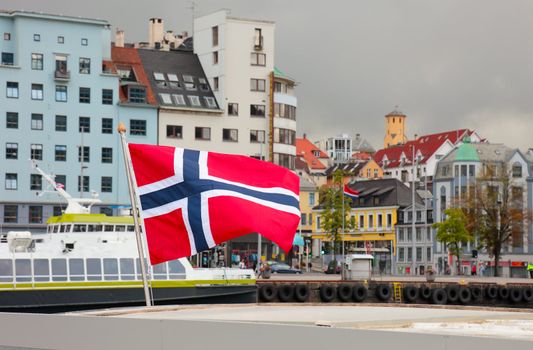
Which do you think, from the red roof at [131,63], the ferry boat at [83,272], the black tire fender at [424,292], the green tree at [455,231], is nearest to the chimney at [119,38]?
the red roof at [131,63]

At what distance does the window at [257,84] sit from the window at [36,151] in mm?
19794

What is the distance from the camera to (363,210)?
150 metres

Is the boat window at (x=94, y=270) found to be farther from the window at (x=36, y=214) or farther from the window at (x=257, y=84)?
the window at (x=257, y=84)

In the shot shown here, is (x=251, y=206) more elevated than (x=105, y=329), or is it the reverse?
(x=251, y=206)

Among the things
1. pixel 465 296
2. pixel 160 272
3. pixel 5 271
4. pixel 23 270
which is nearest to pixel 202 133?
pixel 465 296

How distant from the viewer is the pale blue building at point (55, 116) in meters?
94.5

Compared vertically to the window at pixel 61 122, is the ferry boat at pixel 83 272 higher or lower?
lower

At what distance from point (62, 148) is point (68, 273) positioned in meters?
51.6

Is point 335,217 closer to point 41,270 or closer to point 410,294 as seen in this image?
point 410,294

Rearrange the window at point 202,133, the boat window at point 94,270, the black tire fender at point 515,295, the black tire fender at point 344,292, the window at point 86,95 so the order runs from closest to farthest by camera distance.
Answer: the boat window at point 94,270 → the black tire fender at point 344,292 → the black tire fender at point 515,295 → the window at point 86,95 → the window at point 202,133

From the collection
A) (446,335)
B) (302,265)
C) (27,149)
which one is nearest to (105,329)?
(446,335)

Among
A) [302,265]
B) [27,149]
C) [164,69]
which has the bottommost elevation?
[302,265]

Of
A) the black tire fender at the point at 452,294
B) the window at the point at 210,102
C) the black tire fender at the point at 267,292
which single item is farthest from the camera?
the window at the point at 210,102

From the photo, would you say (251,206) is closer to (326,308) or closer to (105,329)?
(326,308)
